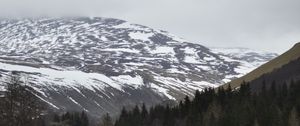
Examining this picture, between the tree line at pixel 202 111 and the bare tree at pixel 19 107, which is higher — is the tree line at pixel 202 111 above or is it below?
below

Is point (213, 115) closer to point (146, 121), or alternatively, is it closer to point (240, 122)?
point (240, 122)

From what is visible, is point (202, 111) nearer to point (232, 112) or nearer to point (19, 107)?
point (232, 112)

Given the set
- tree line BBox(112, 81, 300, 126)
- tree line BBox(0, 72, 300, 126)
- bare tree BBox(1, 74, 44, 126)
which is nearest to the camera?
bare tree BBox(1, 74, 44, 126)

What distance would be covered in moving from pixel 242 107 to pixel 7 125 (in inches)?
3142

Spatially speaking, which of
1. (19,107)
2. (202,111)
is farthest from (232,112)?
(19,107)

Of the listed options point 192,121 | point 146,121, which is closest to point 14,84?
point 192,121

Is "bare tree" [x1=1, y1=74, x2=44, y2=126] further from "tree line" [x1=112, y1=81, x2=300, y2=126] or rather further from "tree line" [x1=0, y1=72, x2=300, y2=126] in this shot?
"tree line" [x1=112, y1=81, x2=300, y2=126]

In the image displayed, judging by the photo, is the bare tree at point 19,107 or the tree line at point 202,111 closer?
the bare tree at point 19,107

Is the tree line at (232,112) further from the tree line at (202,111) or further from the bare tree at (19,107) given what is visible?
the bare tree at (19,107)

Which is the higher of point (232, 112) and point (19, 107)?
point (19, 107)

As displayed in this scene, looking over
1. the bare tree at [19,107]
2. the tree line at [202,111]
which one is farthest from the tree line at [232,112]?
→ the bare tree at [19,107]

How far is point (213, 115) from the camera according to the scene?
121 meters

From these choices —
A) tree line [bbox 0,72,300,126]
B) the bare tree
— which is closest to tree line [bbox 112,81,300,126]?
tree line [bbox 0,72,300,126]

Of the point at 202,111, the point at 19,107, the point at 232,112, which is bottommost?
the point at 202,111
